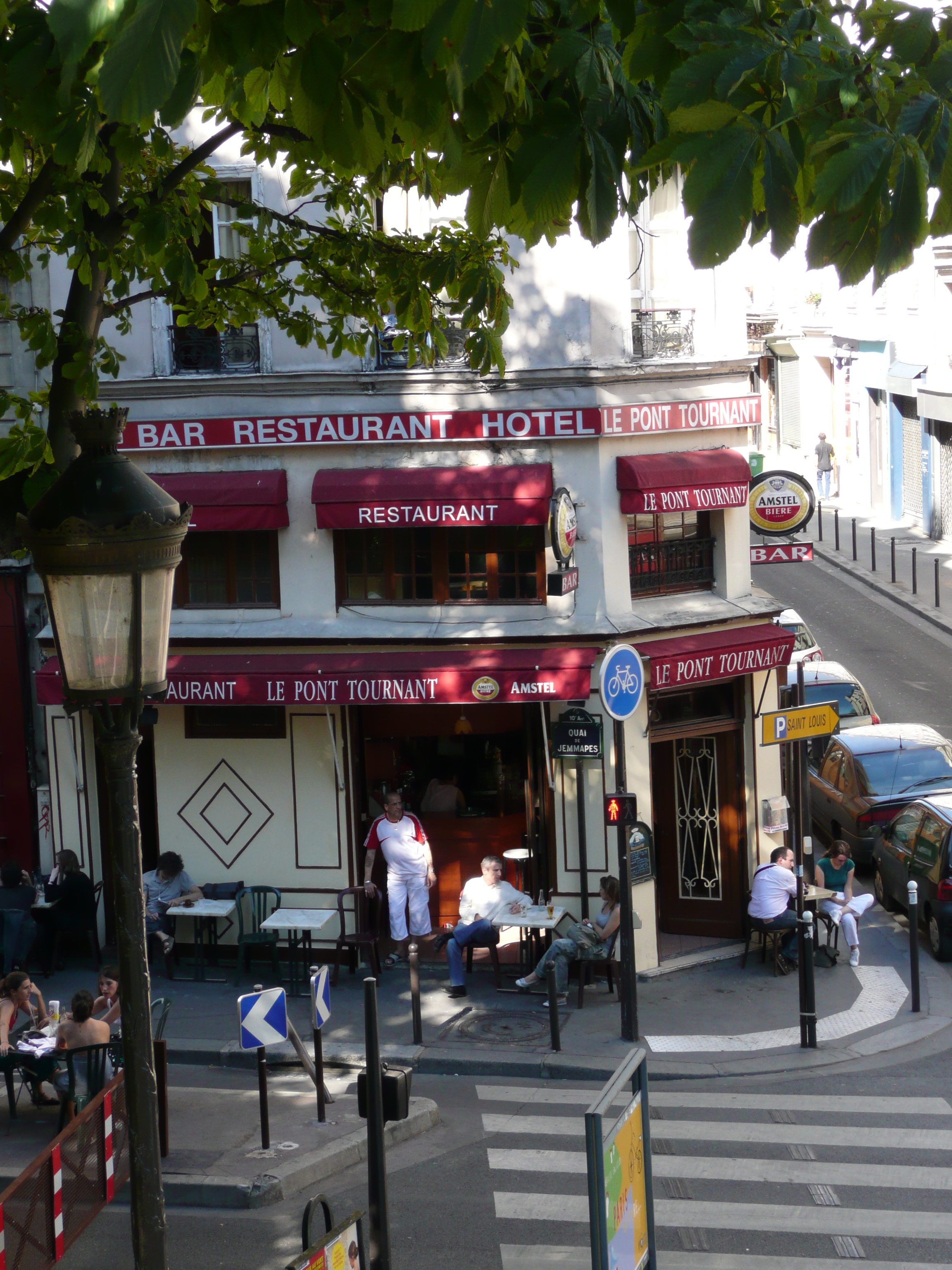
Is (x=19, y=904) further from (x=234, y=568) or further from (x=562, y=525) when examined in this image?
(x=562, y=525)

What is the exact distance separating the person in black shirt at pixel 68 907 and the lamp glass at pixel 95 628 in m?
10.3

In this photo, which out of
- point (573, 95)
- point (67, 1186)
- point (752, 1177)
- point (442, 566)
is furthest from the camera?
point (442, 566)

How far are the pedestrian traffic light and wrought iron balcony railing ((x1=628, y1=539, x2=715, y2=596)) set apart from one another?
2.90 meters

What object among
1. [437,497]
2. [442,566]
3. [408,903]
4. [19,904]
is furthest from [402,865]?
[19,904]

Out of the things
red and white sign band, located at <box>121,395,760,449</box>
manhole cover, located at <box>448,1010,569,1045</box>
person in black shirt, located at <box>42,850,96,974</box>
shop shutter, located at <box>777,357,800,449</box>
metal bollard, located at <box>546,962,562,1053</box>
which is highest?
shop shutter, located at <box>777,357,800,449</box>

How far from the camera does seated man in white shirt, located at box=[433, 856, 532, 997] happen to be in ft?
45.6

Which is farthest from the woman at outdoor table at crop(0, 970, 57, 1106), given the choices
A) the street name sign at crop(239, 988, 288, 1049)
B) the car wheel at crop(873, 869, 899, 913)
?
the car wheel at crop(873, 869, 899, 913)

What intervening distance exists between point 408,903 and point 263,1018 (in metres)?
4.51

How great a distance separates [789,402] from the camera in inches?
2249

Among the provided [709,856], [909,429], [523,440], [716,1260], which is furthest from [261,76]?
[909,429]

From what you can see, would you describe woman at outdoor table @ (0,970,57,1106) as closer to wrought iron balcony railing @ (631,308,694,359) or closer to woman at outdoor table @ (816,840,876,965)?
woman at outdoor table @ (816,840,876,965)

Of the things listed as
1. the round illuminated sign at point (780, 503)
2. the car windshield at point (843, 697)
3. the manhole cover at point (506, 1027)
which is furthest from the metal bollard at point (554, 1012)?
the car windshield at point (843, 697)

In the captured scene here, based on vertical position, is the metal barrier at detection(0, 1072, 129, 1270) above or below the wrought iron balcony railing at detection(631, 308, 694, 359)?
below

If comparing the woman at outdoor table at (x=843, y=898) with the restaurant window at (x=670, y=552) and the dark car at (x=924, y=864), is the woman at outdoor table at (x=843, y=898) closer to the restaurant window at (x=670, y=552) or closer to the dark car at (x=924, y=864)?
the dark car at (x=924, y=864)
